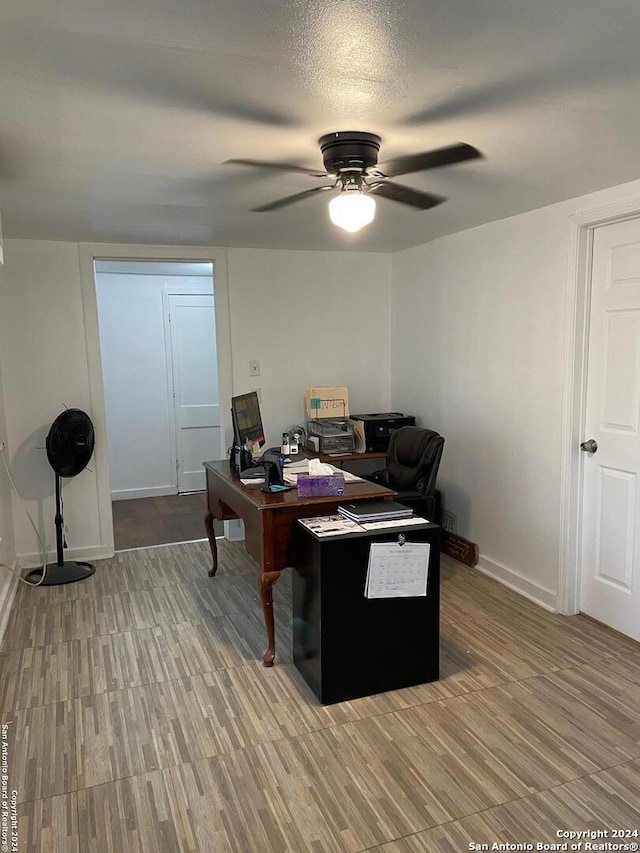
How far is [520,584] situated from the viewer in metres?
3.73

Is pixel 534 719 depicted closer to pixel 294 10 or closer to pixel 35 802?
pixel 35 802

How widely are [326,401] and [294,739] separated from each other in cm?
271

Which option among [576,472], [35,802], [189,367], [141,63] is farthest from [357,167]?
[189,367]

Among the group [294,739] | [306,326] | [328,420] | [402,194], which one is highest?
[402,194]

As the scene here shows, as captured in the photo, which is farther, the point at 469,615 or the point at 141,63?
the point at 469,615

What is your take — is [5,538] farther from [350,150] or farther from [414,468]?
[350,150]

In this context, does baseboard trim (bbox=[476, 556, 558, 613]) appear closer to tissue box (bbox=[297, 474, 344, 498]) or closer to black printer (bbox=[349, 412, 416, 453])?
black printer (bbox=[349, 412, 416, 453])

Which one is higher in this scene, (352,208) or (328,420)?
(352,208)

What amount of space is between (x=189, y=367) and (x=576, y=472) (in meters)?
4.12

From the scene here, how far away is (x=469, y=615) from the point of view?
11.3ft

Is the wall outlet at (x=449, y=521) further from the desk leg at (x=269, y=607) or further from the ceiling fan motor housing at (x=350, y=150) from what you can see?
the ceiling fan motor housing at (x=350, y=150)

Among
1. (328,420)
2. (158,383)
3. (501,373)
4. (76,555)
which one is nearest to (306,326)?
(328,420)

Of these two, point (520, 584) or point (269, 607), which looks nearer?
point (269, 607)

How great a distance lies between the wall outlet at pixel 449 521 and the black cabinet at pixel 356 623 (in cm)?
170
